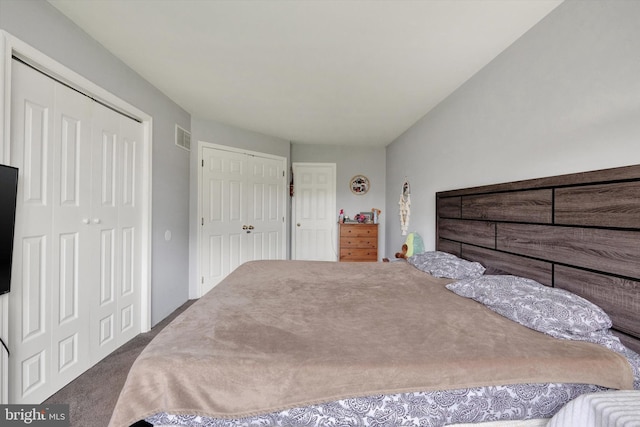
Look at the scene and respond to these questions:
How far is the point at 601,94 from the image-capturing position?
125cm

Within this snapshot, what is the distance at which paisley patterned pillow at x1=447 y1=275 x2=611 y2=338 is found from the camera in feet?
3.56

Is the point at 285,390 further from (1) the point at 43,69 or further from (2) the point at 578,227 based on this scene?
(1) the point at 43,69

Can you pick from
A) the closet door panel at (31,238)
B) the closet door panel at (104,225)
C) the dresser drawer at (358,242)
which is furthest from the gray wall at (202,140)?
the dresser drawer at (358,242)

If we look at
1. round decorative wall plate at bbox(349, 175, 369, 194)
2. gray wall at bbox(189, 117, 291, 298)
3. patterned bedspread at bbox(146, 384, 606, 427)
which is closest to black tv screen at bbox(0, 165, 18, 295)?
patterned bedspread at bbox(146, 384, 606, 427)

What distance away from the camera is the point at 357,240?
4469 millimetres

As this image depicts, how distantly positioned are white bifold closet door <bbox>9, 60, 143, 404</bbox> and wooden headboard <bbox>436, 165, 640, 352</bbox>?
294 cm

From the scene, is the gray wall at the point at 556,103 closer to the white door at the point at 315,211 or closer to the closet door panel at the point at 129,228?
the white door at the point at 315,211

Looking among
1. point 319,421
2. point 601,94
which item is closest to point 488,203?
point 601,94

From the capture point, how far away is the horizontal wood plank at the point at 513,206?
1514 mm

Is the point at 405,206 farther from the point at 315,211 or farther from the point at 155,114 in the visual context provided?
the point at 155,114

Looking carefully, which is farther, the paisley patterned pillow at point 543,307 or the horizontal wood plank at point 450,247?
the horizontal wood plank at point 450,247

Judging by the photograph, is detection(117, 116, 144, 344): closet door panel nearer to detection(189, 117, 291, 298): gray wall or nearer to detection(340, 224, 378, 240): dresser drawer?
detection(189, 117, 291, 298): gray wall

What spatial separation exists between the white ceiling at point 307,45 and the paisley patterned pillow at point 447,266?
157cm

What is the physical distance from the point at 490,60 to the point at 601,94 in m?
0.97
